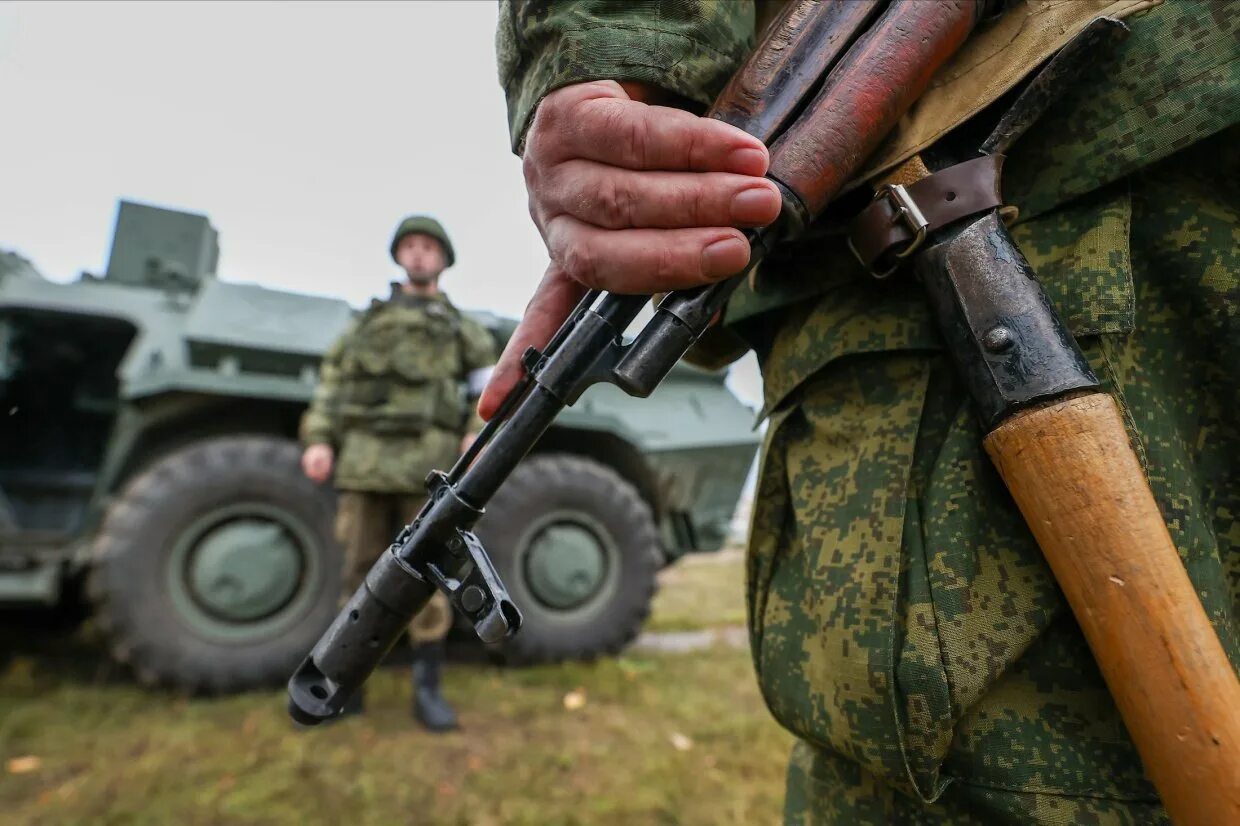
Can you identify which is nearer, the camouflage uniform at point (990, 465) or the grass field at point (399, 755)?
the camouflage uniform at point (990, 465)

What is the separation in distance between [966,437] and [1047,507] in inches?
4.2

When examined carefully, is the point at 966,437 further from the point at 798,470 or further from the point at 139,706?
the point at 139,706

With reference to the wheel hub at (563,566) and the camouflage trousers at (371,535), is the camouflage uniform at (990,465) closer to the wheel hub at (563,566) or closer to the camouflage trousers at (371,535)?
the camouflage trousers at (371,535)

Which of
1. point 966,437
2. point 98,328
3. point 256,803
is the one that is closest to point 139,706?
point 256,803

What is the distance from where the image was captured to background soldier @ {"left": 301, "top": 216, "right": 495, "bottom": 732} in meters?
3.00

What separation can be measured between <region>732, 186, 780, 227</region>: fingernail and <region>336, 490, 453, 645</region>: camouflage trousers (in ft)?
8.76

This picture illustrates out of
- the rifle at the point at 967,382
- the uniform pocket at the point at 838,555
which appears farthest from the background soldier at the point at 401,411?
the uniform pocket at the point at 838,555

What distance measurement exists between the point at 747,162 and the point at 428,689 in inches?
110

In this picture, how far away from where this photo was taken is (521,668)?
3.54 meters

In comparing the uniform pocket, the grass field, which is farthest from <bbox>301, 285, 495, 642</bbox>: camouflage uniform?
the uniform pocket

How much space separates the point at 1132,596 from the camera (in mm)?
567

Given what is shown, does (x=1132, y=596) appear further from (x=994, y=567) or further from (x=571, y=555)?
(x=571, y=555)

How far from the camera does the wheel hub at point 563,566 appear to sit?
3.54 m

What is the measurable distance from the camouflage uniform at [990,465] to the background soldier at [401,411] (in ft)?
8.09
